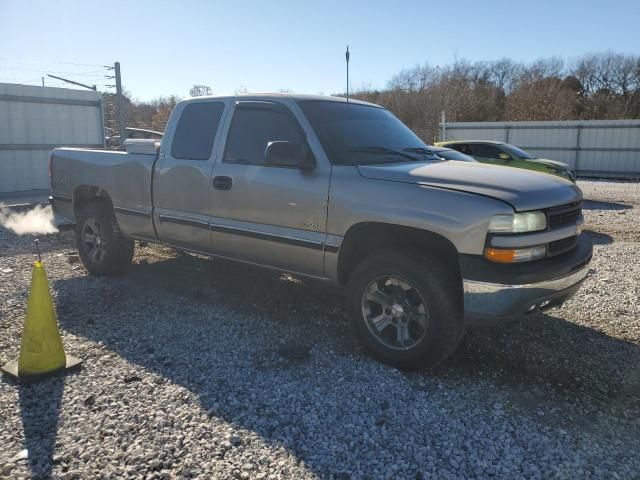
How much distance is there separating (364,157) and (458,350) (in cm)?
176

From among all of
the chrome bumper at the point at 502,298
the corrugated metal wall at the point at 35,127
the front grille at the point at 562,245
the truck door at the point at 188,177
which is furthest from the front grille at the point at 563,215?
the corrugated metal wall at the point at 35,127

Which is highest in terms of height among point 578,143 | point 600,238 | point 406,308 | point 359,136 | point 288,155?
point 578,143

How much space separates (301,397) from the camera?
3590 mm

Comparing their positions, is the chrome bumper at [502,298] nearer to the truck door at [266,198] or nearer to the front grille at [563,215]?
the front grille at [563,215]

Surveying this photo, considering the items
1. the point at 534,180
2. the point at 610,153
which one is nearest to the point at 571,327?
the point at 534,180

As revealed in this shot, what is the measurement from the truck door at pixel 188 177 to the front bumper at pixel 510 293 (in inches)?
102

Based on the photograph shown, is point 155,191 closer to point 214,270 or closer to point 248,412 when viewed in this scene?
point 214,270

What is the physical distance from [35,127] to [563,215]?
14084 mm

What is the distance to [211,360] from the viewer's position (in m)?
4.15

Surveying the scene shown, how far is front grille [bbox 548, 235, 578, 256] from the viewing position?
149 inches

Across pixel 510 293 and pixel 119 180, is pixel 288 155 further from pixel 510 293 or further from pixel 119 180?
pixel 119 180

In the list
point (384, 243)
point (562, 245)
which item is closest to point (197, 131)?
point (384, 243)

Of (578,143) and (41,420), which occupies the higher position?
(578,143)

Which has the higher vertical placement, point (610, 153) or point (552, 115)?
point (552, 115)
